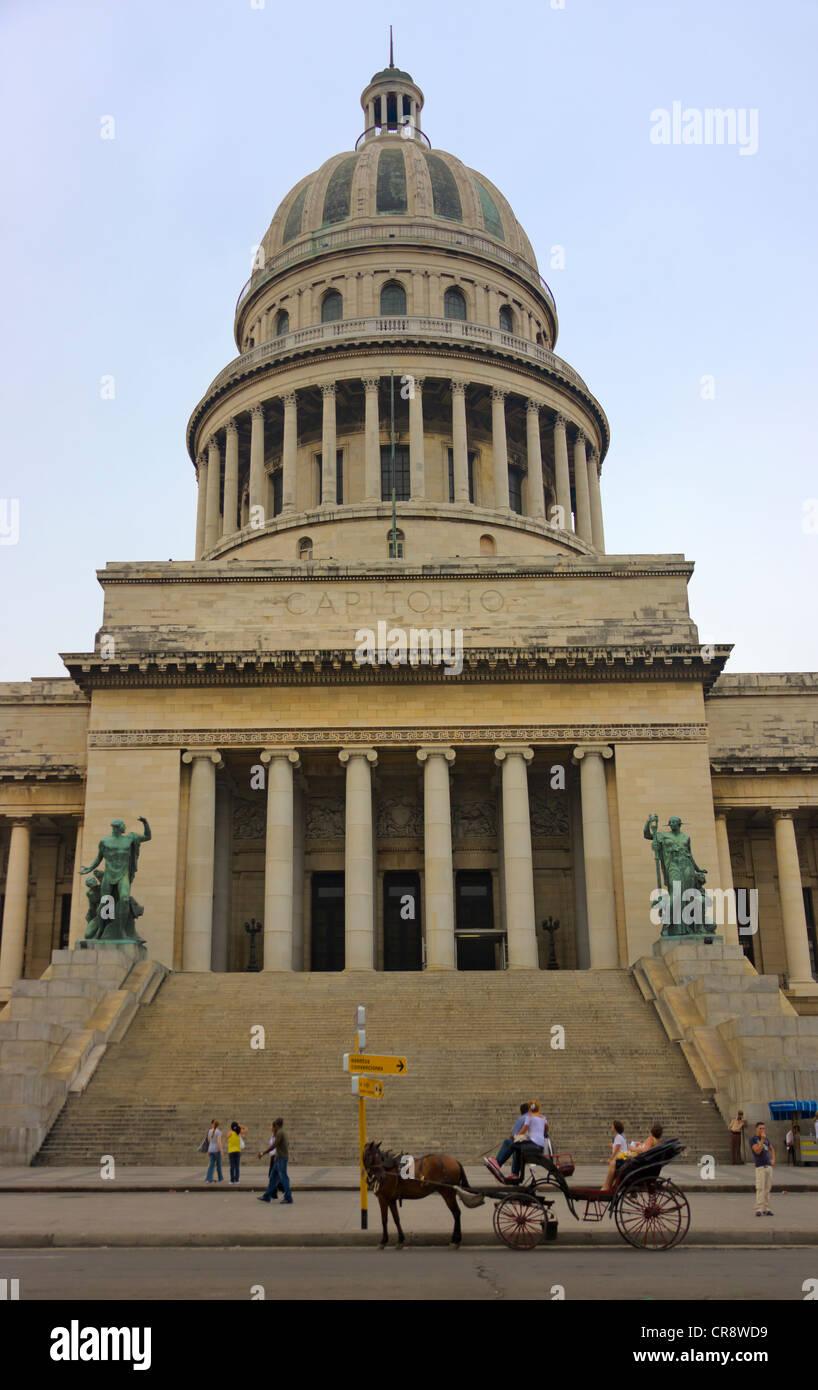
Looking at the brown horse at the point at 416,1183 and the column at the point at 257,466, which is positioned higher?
the column at the point at 257,466

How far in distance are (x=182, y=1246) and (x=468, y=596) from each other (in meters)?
30.3

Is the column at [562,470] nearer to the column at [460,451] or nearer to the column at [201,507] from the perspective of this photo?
the column at [460,451]

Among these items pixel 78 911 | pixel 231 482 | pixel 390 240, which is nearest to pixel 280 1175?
pixel 78 911

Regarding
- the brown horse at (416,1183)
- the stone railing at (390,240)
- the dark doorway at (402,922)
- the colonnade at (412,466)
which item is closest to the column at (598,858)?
the dark doorway at (402,922)

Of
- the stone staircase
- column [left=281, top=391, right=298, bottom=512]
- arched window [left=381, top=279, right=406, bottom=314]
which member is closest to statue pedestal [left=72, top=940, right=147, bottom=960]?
the stone staircase

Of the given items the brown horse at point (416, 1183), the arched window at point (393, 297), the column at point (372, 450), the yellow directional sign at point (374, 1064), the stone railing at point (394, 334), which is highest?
the arched window at point (393, 297)

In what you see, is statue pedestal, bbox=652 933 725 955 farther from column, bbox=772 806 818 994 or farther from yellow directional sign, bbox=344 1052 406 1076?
yellow directional sign, bbox=344 1052 406 1076

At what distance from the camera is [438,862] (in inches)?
1599

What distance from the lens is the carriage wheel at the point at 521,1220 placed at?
14.9 metres

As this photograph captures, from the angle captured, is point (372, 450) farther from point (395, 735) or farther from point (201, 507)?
point (395, 735)

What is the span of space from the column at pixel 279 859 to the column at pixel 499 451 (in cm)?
2177

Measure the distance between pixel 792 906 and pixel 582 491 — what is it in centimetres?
2575

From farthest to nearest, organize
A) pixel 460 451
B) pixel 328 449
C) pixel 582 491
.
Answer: pixel 582 491
pixel 328 449
pixel 460 451
